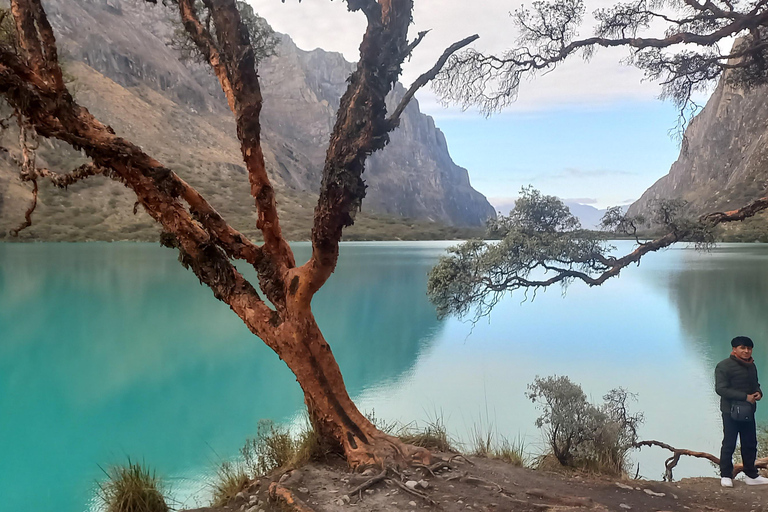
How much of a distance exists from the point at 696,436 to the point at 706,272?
24.5m

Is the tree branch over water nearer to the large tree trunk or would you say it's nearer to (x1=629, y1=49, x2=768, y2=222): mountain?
the large tree trunk

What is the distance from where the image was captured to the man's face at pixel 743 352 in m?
3.80

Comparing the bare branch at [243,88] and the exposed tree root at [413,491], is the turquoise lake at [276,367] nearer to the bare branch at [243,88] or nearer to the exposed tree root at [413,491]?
the exposed tree root at [413,491]

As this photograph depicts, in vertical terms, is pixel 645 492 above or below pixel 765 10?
below

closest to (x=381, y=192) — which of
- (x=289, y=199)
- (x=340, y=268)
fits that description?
(x=289, y=199)

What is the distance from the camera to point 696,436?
25.3 ft

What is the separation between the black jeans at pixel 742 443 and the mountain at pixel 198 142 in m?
4.43

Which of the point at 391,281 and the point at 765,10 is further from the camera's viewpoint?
the point at 391,281

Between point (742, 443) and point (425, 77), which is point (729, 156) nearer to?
point (742, 443)

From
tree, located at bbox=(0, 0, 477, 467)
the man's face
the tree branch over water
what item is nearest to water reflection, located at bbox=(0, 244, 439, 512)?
tree, located at bbox=(0, 0, 477, 467)

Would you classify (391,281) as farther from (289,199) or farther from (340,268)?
(289,199)

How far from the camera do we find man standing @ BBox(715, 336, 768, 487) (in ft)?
12.6

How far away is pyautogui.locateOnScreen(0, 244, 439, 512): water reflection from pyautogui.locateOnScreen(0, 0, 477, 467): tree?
3.35 metres

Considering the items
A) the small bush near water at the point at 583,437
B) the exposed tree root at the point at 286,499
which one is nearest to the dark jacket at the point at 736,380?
the small bush near water at the point at 583,437
